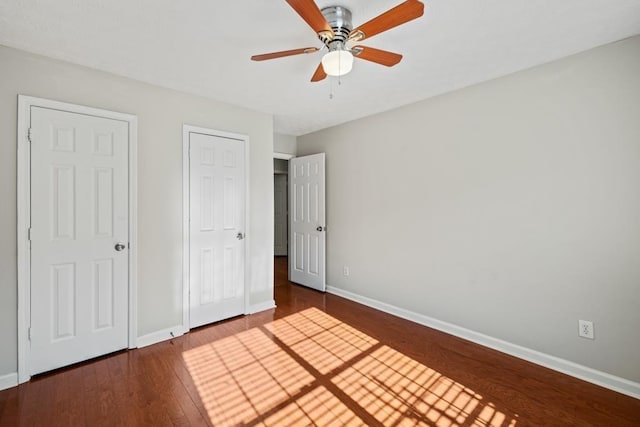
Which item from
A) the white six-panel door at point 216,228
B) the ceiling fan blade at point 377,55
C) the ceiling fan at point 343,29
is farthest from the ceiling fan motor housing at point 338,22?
the white six-panel door at point 216,228

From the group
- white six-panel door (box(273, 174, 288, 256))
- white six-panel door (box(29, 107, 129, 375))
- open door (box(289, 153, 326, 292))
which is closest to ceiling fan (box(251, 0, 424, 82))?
white six-panel door (box(29, 107, 129, 375))

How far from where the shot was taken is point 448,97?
3.00m

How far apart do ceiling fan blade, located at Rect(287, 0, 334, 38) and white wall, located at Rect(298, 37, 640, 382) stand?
6.09 ft

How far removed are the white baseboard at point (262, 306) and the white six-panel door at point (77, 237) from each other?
4.21ft

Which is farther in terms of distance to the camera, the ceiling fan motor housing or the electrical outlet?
the electrical outlet

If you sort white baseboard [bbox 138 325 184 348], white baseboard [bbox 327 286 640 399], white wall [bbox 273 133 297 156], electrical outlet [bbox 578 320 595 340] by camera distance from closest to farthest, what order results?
white baseboard [bbox 327 286 640 399] → electrical outlet [bbox 578 320 595 340] → white baseboard [bbox 138 325 184 348] → white wall [bbox 273 133 297 156]

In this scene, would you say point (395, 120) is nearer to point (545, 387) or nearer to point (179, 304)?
point (545, 387)

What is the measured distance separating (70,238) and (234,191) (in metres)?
1.49

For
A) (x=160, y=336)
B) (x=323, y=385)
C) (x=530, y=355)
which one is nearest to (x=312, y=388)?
(x=323, y=385)

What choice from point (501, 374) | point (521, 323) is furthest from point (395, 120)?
point (501, 374)

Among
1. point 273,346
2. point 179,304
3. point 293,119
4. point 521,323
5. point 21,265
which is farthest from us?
point 293,119

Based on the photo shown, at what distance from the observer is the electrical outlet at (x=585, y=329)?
222 cm

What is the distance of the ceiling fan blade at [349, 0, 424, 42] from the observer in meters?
1.39

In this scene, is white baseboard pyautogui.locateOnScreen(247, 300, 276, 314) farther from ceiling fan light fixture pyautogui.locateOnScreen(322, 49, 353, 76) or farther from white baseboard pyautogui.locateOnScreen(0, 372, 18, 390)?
ceiling fan light fixture pyautogui.locateOnScreen(322, 49, 353, 76)
